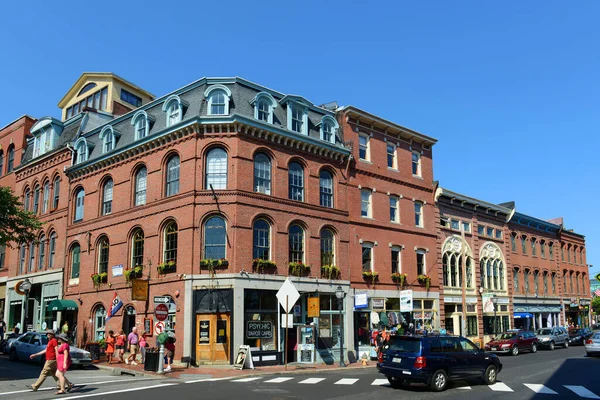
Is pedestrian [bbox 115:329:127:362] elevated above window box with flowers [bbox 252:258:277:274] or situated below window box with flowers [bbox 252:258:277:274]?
below

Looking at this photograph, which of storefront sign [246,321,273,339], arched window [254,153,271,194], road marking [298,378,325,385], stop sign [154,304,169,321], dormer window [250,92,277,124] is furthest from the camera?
dormer window [250,92,277,124]

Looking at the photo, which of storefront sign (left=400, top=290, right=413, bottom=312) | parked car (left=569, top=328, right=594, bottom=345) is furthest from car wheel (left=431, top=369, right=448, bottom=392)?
parked car (left=569, top=328, right=594, bottom=345)

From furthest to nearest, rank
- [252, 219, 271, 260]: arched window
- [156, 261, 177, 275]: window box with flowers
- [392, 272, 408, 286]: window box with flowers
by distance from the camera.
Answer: [392, 272, 408, 286]: window box with flowers < [252, 219, 271, 260]: arched window < [156, 261, 177, 275]: window box with flowers

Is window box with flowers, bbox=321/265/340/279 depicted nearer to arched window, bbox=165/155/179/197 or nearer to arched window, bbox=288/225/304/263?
arched window, bbox=288/225/304/263

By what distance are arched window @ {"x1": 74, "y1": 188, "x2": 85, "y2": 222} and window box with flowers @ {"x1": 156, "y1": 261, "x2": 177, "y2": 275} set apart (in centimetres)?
942

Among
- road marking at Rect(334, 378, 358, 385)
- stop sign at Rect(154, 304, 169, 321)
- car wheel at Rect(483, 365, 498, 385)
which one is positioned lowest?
road marking at Rect(334, 378, 358, 385)

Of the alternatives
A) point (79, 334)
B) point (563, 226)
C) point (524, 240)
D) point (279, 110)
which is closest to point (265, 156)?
point (279, 110)

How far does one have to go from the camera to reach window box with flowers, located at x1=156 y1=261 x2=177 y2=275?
27094mm

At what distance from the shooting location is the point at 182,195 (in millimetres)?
27344

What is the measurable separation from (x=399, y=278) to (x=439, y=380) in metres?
17.4

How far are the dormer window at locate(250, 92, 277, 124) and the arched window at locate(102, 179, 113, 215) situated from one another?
399 inches

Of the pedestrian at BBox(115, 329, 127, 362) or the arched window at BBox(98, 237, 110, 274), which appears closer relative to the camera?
the pedestrian at BBox(115, 329, 127, 362)

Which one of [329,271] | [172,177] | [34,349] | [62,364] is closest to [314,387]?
[62,364]

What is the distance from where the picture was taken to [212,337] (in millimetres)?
25328
